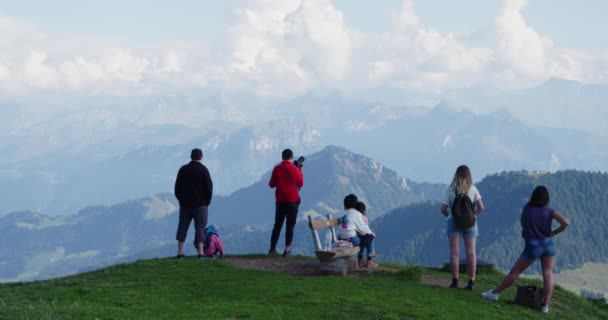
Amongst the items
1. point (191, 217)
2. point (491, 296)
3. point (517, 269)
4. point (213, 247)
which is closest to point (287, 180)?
point (191, 217)

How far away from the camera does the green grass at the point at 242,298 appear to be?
60.3 feet

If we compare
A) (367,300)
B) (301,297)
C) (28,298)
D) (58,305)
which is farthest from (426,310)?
(28,298)

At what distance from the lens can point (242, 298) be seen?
2083cm

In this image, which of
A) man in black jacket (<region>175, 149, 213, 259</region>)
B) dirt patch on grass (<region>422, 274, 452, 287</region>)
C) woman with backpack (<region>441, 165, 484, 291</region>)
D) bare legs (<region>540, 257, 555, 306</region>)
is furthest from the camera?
man in black jacket (<region>175, 149, 213, 259</region>)

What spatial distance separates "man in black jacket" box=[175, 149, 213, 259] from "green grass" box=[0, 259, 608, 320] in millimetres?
1952

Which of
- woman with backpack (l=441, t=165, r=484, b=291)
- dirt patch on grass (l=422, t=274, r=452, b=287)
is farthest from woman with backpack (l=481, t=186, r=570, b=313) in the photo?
dirt patch on grass (l=422, t=274, r=452, b=287)

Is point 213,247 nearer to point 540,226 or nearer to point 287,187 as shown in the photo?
point 287,187

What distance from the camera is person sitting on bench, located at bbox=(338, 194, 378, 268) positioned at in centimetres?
2566

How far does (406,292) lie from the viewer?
2255cm

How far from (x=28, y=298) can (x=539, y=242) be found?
15326 mm

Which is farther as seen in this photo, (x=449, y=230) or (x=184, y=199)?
(x=184, y=199)

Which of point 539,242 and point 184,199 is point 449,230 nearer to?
point 539,242

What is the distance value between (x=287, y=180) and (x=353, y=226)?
13.4 feet

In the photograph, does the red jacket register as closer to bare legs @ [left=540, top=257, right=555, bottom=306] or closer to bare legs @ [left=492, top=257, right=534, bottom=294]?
bare legs @ [left=492, top=257, right=534, bottom=294]
